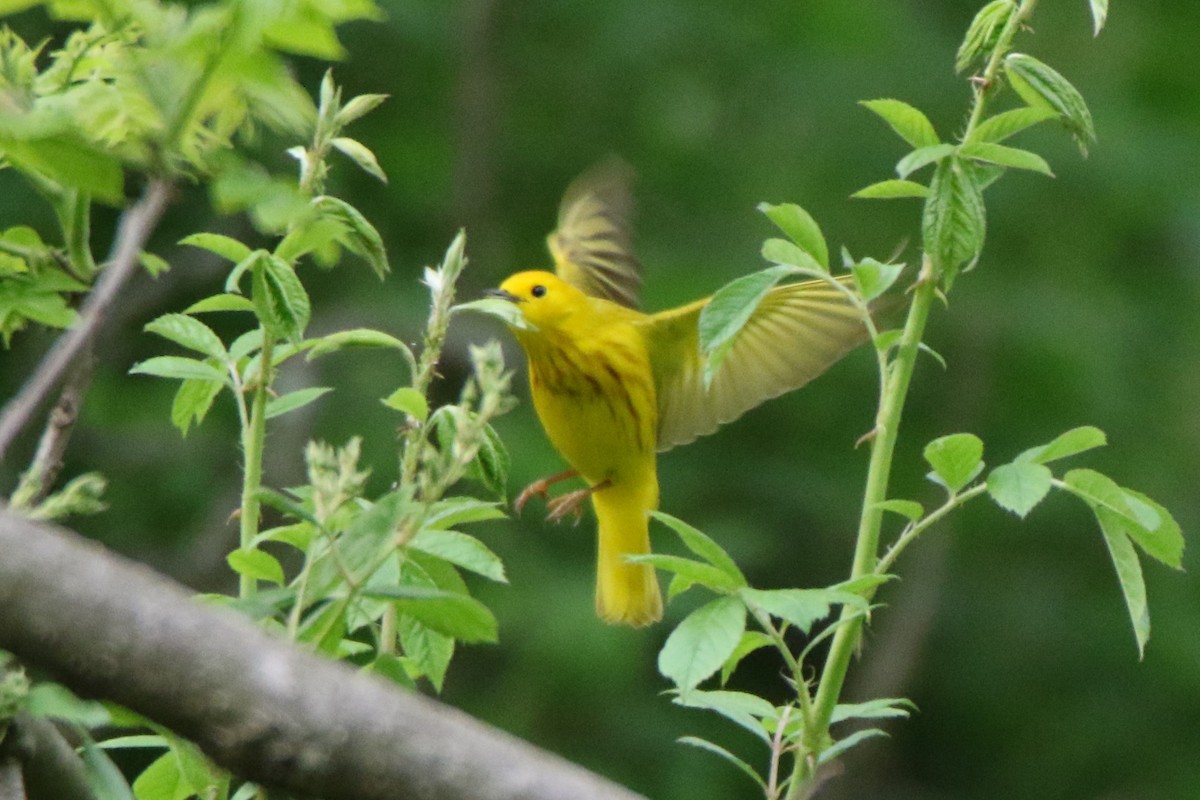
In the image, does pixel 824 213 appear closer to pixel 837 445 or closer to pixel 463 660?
pixel 837 445

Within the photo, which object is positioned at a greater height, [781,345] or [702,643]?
[781,345]

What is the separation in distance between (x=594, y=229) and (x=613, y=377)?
0.54 m

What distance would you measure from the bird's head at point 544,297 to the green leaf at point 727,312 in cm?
217

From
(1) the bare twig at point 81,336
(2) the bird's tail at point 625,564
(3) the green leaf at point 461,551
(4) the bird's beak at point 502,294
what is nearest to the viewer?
(1) the bare twig at point 81,336

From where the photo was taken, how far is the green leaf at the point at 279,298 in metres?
1.49

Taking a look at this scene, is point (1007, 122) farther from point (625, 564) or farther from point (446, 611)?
point (625, 564)

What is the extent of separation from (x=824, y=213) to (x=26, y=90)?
291 inches

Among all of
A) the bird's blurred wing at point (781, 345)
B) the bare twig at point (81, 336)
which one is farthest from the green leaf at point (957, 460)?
the bird's blurred wing at point (781, 345)

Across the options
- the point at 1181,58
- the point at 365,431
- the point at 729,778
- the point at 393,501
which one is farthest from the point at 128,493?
the point at 393,501

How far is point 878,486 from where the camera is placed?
167 centimetres

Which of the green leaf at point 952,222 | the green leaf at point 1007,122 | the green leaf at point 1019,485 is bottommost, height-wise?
the green leaf at point 1019,485

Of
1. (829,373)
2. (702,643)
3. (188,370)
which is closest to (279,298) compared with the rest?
(188,370)

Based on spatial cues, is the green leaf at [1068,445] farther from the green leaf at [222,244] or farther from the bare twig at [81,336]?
the bare twig at [81,336]

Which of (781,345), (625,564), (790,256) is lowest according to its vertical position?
(625,564)
